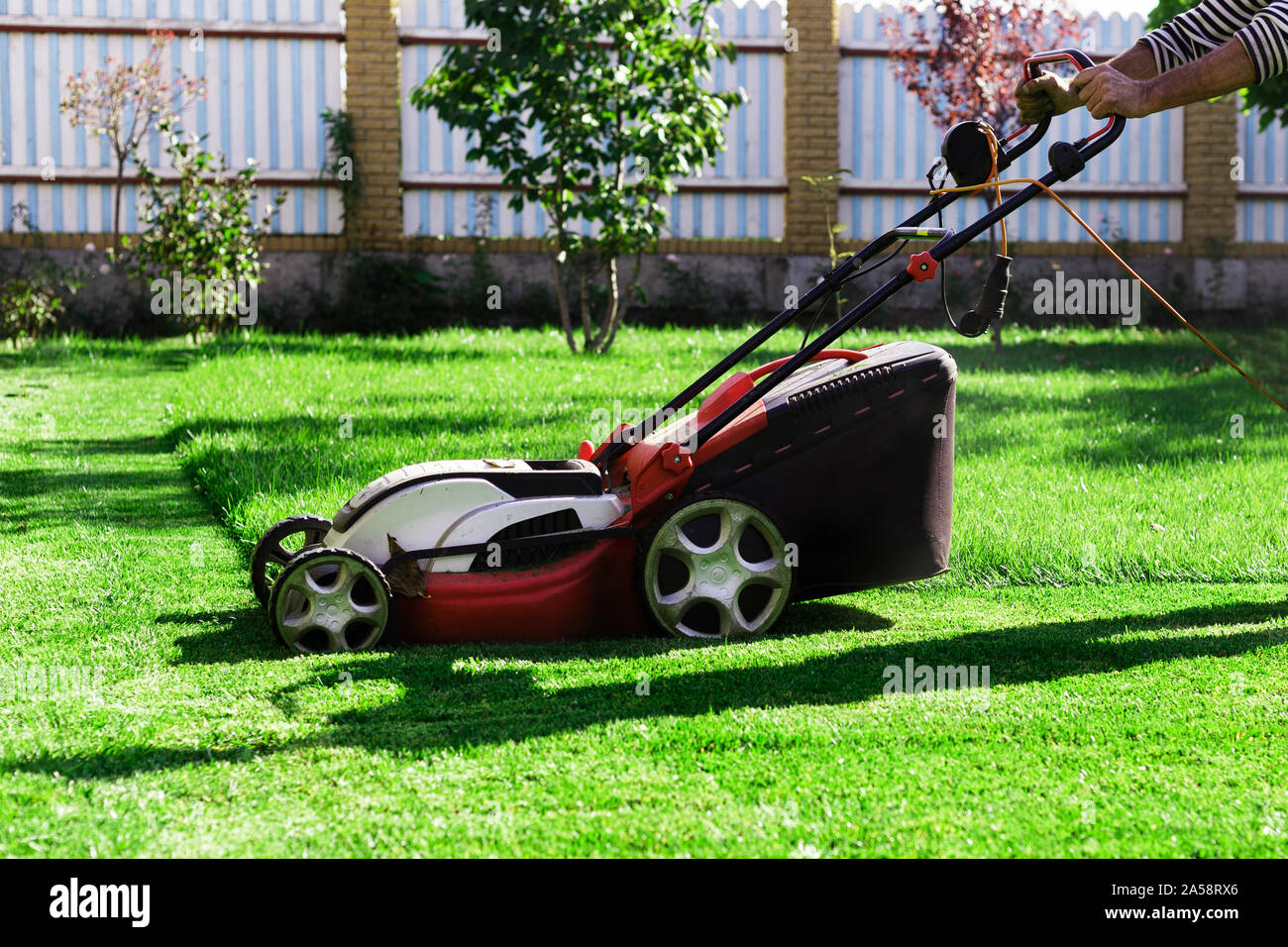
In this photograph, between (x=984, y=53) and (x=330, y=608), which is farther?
(x=984, y=53)

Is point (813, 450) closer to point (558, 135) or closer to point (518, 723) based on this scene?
point (518, 723)

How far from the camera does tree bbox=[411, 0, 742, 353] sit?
846 cm

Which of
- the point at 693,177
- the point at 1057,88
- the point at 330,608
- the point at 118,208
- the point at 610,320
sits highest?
the point at 693,177

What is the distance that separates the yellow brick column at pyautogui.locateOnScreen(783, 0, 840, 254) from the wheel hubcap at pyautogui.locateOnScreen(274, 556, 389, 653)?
8577 mm

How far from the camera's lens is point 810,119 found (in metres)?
11.5

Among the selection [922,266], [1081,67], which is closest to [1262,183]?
[1081,67]

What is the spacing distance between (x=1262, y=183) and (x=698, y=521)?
10.7 metres

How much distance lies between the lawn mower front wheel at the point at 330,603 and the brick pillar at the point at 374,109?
26.5 feet

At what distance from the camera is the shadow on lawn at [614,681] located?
265 cm

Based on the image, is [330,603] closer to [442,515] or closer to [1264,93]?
[442,515]
